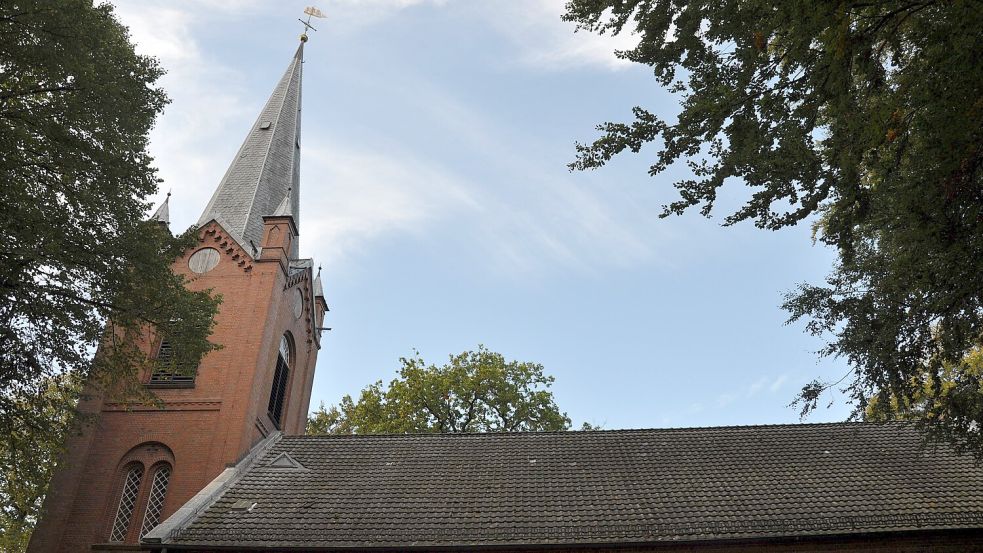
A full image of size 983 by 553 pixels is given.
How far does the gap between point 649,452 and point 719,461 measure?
1.63 m

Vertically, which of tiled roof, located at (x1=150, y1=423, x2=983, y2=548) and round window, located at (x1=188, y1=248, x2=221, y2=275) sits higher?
round window, located at (x1=188, y1=248, x2=221, y2=275)

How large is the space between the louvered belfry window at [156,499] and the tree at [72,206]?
181 inches

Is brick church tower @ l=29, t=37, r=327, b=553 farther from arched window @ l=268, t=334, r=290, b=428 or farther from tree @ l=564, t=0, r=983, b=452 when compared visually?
tree @ l=564, t=0, r=983, b=452

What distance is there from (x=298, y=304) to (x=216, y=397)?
→ 4.95 m

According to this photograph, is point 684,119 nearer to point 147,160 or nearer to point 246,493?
point 147,160

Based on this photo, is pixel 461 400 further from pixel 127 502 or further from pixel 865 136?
pixel 865 136

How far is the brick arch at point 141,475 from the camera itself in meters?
17.5

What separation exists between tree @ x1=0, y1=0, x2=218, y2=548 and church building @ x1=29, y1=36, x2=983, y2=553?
149 inches

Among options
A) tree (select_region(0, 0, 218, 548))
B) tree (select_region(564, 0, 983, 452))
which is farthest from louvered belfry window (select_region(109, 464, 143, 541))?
tree (select_region(564, 0, 983, 452))

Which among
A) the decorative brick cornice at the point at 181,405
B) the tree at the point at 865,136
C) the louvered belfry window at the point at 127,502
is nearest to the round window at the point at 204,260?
the decorative brick cornice at the point at 181,405

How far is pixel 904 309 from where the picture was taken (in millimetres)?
9805

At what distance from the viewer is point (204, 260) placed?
71.1ft

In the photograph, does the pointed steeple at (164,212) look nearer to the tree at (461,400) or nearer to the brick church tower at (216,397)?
the brick church tower at (216,397)

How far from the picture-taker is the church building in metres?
14.4
